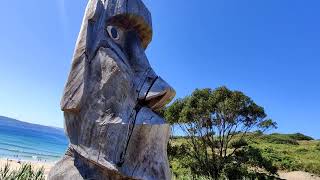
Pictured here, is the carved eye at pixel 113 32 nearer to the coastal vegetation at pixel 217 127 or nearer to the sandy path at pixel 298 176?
the coastal vegetation at pixel 217 127

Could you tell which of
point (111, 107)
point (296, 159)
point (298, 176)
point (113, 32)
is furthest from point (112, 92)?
point (296, 159)

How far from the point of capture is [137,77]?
2.78m

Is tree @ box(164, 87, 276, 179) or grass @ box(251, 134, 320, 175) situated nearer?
tree @ box(164, 87, 276, 179)

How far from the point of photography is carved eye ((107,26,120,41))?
2947 mm

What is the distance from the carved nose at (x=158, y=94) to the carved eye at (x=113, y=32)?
0.54 meters

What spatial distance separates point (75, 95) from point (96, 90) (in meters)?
0.16

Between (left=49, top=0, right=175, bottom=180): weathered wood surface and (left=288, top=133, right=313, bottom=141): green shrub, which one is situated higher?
(left=288, top=133, right=313, bottom=141): green shrub

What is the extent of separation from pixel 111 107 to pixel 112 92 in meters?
0.11

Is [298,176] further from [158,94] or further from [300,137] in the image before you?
[300,137]

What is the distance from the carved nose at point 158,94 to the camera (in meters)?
2.68

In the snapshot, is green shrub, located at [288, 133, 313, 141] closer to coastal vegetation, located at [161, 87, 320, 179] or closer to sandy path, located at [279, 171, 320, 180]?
sandy path, located at [279, 171, 320, 180]

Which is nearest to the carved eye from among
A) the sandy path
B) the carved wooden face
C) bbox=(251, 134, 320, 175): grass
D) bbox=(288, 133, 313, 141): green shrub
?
the carved wooden face

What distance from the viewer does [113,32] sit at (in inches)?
117

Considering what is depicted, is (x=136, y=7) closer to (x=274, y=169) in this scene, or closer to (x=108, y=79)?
(x=108, y=79)
